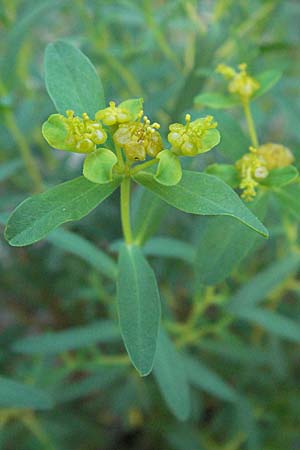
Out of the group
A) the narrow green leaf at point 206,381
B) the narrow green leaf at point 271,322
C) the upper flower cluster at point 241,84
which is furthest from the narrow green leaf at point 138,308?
the narrow green leaf at point 206,381

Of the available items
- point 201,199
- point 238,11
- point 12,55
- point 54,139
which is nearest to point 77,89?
point 54,139

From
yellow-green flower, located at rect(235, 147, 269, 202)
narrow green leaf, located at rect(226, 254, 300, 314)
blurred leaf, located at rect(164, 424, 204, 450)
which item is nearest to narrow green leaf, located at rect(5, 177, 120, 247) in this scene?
yellow-green flower, located at rect(235, 147, 269, 202)

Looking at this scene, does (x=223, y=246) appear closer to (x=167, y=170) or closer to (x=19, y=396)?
(x=167, y=170)

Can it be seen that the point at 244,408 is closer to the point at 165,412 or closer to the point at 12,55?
the point at 165,412

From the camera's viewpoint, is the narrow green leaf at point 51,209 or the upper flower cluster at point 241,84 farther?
the upper flower cluster at point 241,84

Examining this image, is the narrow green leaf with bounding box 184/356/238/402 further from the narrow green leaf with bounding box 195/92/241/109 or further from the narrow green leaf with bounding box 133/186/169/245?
the narrow green leaf with bounding box 195/92/241/109

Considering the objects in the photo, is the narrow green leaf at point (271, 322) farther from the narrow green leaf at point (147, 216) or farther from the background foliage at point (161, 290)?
the narrow green leaf at point (147, 216)
